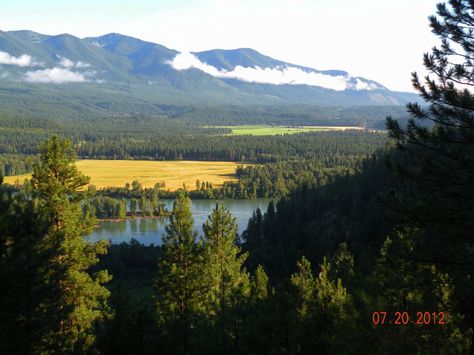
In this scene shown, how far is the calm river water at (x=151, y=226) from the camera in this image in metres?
109

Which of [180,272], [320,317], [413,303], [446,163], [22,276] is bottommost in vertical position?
[320,317]

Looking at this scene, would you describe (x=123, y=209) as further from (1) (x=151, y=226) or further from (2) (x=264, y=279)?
(2) (x=264, y=279)

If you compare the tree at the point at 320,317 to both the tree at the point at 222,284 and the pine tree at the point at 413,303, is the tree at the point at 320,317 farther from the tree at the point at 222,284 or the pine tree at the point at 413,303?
the tree at the point at 222,284

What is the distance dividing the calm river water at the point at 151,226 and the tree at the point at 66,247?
7244 centimetres

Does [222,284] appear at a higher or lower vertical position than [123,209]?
higher

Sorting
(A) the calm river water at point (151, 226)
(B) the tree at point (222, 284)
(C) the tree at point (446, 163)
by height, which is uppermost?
(C) the tree at point (446, 163)

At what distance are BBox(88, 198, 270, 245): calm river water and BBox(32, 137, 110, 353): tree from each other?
238 feet

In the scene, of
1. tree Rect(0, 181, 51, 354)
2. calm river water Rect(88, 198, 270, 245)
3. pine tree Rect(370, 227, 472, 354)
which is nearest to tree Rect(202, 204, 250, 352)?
pine tree Rect(370, 227, 472, 354)

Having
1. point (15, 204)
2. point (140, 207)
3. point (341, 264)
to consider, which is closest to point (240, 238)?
point (140, 207)

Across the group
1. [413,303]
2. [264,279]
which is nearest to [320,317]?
[413,303]

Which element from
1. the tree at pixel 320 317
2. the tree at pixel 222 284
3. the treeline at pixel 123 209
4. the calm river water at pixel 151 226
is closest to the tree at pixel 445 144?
the tree at pixel 320 317

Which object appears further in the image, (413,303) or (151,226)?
(151,226)

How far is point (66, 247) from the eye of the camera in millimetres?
22734

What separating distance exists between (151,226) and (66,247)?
3929 inches
